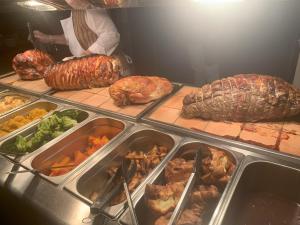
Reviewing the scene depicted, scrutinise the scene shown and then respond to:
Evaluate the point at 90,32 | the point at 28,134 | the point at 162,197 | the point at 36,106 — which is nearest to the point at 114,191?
the point at 162,197

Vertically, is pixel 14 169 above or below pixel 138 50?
below

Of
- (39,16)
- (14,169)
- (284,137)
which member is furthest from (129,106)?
(39,16)

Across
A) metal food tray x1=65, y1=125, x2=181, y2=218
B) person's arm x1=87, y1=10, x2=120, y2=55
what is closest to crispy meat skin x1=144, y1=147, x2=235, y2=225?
metal food tray x1=65, y1=125, x2=181, y2=218

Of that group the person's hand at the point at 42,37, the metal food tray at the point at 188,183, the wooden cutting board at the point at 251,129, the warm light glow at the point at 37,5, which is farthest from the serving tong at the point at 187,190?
the person's hand at the point at 42,37

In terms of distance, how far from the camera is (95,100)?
8.79 feet

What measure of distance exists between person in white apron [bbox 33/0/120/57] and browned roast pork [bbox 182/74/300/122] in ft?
5.09

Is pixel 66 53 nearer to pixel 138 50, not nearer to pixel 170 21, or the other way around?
pixel 138 50

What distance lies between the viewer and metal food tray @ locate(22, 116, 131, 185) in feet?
6.07

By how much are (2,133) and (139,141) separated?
4.40 ft

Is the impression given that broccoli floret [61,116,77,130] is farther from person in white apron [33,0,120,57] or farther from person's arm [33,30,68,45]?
person's arm [33,30,68,45]

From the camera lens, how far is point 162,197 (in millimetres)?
1435

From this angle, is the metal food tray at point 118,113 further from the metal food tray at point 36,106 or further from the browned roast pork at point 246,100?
the browned roast pork at point 246,100

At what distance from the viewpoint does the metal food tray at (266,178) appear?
1.52 metres

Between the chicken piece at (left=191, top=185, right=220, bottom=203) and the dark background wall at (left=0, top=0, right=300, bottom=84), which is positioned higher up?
the dark background wall at (left=0, top=0, right=300, bottom=84)
